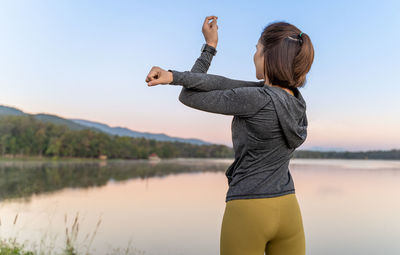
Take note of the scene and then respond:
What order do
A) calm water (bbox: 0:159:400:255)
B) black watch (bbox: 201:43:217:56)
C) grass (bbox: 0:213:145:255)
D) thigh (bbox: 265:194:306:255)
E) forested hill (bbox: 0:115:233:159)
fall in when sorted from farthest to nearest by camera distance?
1. forested hill (bbox: 0:115:233:159)
2. calm water (bbox: 0:159:400:255)
3. grass (bbox: 0:213:145:255)
4. black watch (bbox: 201:43:217:56)
5. thigh (bbox: 265:194:306:255)

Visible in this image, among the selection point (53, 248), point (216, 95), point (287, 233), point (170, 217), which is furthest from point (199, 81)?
point (170, 217)

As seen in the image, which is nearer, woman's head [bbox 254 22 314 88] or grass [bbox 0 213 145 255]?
woman's head [bbox 254 22 314 88]

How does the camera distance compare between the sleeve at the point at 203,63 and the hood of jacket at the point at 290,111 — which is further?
the sleeve at the point at 203,63

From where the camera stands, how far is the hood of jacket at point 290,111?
1027 millimetres

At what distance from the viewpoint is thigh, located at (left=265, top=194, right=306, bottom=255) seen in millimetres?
1116

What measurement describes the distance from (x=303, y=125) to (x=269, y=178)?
284mm

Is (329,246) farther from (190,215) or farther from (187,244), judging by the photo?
(190,215)

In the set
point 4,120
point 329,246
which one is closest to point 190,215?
point 329,246

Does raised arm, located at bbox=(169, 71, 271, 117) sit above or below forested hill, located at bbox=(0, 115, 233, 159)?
above

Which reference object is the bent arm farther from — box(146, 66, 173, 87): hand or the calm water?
the calm water

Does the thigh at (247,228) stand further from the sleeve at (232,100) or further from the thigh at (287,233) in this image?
the sleeve at (232,100)

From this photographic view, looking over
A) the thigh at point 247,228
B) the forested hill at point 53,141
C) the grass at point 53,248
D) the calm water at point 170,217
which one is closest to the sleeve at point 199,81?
the thigh at point 247,228

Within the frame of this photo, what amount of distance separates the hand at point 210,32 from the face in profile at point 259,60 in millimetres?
198

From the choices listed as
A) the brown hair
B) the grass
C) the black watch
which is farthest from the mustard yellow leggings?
the grass
